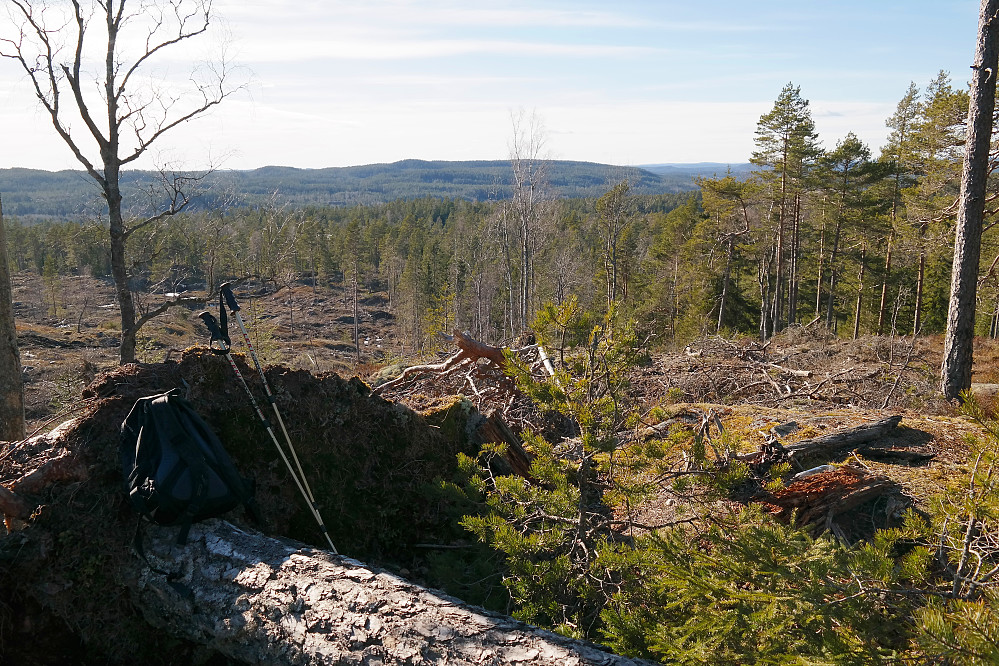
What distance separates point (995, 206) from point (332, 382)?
985cm

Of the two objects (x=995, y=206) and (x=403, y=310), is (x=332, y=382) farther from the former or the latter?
(x=403, y=310)

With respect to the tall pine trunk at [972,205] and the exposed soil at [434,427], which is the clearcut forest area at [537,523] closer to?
the exposed soil at [434,427]

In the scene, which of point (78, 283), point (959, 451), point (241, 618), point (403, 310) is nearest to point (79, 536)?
point (241, 618)

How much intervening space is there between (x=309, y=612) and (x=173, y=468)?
129cm

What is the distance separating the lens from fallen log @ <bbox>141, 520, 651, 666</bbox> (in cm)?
268

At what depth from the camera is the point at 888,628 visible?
7.38ft

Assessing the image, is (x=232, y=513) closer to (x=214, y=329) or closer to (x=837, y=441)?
(x=214, y=329)

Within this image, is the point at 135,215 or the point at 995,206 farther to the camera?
the point at 135,215

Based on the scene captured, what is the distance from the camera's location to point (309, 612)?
Result: 301 centimetres

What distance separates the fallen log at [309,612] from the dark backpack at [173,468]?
0.53 ft

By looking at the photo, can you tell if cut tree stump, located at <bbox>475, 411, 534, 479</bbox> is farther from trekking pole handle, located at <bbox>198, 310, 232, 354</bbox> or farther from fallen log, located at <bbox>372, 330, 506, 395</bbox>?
trekking pole handle, located at <bbox>198, 310, 232, 354</bbox>

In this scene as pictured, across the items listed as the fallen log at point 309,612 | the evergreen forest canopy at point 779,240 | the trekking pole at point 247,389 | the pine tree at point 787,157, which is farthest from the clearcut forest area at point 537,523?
the pine tree at point 787,157

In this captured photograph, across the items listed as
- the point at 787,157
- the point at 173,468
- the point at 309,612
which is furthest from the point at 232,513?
the point at 787,157

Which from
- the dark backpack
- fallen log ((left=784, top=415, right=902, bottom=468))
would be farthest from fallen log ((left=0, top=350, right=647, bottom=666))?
fallen log ((left=784, top=415, right=902, bottom=468))
